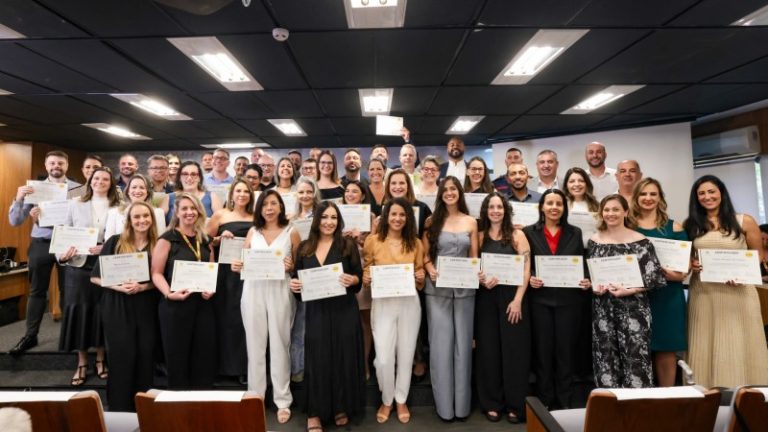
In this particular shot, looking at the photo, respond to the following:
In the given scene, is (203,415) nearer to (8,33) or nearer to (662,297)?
(662,297)

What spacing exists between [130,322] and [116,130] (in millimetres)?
5997

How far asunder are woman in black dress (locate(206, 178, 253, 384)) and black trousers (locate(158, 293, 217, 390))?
24cm

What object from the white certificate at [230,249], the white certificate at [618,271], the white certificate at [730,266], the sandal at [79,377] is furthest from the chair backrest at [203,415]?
the white certificate at [730,266]

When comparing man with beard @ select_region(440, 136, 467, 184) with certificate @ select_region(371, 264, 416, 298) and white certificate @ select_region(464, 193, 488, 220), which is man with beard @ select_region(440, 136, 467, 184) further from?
certificate @ select_region(371, 264, 416, 298)

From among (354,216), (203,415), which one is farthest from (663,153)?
(203,415)

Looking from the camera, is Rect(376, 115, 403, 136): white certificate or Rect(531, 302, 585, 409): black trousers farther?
Rect(376, 115, 403, 136): white certificate

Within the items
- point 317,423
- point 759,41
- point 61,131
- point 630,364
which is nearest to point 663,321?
point 630,364

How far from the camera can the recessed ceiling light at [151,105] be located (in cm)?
484

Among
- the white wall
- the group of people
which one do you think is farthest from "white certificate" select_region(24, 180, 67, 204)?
the white wall

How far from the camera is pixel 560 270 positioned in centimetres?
246

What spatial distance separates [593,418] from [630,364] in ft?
5.00

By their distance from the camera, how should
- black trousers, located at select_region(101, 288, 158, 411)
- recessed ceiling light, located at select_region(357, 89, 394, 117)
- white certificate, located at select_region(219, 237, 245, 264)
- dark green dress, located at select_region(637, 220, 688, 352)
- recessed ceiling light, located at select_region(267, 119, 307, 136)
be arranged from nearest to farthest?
1. black trousers, located at select_region(101, 288, 158, 411)
2. dark green dress, located at select_region(637, 220, 688, 352)
3. white certificate, located at select_region(219, 237, 245, 264)
4. recessed ceiling light, located at select_region(357, 89, 394, 117)
5. recessed ceiling light, located at select_region(267, 119, 307, 136)

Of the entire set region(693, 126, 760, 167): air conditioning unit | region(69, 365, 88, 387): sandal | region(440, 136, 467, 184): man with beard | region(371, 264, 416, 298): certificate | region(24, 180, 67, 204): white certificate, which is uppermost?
region(693, 126, 760, 167): air conditioning unit

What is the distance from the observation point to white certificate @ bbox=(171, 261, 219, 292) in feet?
7.75
